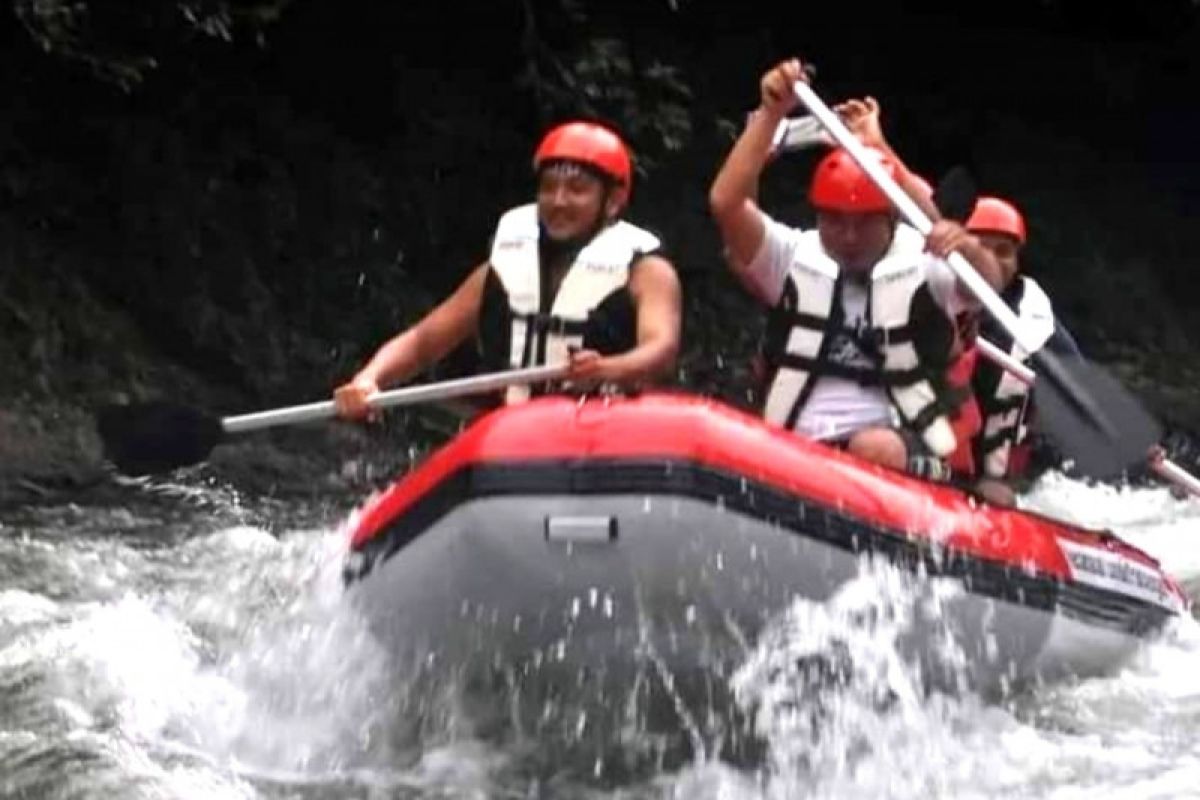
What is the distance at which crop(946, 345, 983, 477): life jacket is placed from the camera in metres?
6.41

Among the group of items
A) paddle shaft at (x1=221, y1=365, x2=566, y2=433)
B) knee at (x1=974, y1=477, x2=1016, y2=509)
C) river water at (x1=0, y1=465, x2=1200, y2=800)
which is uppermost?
paddle shaft at (x1=221, y1=365, x2=566, y2=433)

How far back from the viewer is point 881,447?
5980 mm

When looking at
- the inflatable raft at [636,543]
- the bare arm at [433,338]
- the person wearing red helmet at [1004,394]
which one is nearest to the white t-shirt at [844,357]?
the inflatable raft at [636,543]

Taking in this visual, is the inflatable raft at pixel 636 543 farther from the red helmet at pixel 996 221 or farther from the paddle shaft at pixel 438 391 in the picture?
the red helmet at pixel 996 221

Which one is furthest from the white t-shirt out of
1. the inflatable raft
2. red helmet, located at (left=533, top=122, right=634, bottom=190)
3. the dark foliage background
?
the dark foliage background

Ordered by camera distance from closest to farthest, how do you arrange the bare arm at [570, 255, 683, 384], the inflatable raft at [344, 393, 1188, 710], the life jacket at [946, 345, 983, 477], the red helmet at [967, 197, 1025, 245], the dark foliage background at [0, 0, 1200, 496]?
the inflatable raft at [344, 393, 1188, 710], the bare arm at [570, 255, 683, 384], the life jacket at [946, 345, 983, 477], the red helmet at [967, 197, 1025, 245], the dark foliage background at [0, 0, 1200, 496]

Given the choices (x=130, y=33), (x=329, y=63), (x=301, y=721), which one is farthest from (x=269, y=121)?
(x=301, y=721)

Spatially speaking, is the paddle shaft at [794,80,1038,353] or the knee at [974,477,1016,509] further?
the knee at [974,477,1016,509]

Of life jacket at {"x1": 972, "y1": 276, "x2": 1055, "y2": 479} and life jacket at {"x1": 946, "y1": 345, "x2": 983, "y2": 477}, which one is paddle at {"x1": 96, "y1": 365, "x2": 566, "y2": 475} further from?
life jacket at {"x1": 972, "y1": 276, "x2": 1055, "y2": 479}

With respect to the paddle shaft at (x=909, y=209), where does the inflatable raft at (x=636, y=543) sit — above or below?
below

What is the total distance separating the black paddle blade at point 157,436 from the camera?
6.14m

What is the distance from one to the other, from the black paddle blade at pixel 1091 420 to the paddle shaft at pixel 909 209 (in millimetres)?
155

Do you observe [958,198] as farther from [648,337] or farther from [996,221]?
[996,221]

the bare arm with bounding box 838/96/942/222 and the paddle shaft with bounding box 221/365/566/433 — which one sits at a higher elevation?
the bare arm with bounding box 838/96/942/222
